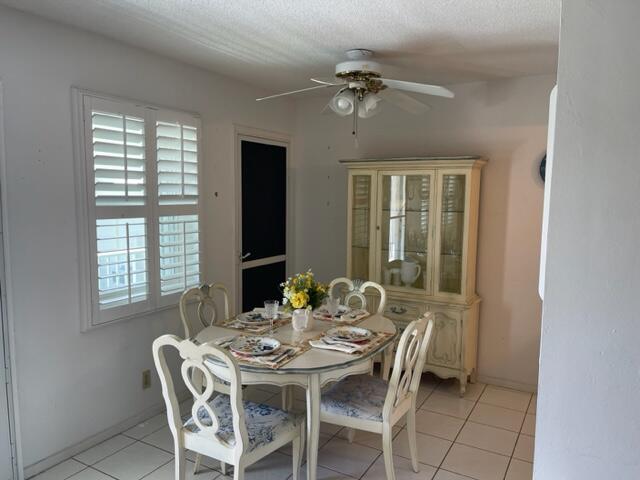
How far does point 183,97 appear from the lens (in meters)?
3.21

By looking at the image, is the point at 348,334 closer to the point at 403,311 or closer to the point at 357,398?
the point at 357,398

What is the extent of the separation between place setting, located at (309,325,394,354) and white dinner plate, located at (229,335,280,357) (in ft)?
0.69

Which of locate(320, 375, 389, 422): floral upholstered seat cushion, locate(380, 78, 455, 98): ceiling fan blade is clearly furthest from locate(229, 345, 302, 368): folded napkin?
locate(380, 78, 455, 98): ceiling fan blade

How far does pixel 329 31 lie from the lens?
251 centimetres

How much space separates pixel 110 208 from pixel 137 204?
184mm

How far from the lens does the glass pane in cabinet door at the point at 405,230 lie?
369cm

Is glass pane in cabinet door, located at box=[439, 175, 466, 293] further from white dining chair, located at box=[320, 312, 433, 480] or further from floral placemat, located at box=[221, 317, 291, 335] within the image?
floral placemat, located at box=[221, 317, 291, 335]

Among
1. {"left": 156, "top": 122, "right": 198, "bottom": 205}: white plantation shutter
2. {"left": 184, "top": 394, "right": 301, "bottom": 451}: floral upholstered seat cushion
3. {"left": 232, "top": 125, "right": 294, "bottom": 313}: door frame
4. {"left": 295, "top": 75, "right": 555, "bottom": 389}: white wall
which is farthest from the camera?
{"left": 232, "top": 125, "right": 294, "bottom": 313}: door frame

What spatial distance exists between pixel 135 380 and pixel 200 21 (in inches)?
88.0

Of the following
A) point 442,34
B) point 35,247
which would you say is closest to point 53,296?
Result: point 35,247

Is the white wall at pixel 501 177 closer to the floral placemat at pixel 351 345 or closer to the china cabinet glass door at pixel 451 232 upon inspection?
the china cabinet glass door at pixel 451 232

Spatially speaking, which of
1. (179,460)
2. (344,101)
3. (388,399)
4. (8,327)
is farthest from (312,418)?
(344,101)

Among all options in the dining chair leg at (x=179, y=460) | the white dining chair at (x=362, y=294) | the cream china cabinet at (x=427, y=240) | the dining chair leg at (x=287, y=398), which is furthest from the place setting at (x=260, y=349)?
the cream china cabinet at (x=427, y=240)

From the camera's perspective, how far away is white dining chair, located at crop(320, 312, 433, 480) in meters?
2.28
